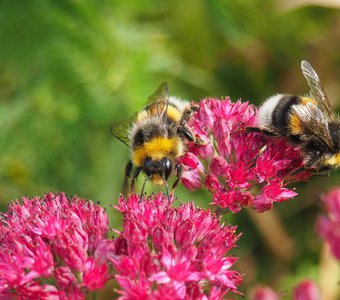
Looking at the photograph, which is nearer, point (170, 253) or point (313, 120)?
point (170, 253)

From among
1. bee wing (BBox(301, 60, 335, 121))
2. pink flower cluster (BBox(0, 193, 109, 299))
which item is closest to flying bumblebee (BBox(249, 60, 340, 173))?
bee wing (BBox(301, 60, 335, 121))

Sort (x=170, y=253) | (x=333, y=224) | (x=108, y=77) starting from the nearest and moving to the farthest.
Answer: (x=170, y=253) → (x=333, y=224) → (x=108, y=77)

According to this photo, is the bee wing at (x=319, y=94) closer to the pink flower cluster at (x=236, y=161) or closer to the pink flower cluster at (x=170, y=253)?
the pink flower cluster at (x=236, y=161)

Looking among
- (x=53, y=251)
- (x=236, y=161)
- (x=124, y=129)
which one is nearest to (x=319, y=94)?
(x=236, y=161)

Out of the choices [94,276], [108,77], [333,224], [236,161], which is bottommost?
[94,276]

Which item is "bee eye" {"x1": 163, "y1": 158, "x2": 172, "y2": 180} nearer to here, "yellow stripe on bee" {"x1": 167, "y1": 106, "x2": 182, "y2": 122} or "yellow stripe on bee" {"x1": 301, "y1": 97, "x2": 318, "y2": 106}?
"yellow stripe on bee" {"x1": 167, "y1": 106, "x2": 182, "y2": 122}

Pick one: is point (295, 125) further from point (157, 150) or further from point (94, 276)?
point (94, 276)
